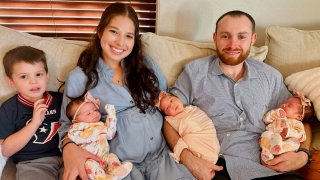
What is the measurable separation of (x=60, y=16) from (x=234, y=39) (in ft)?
3.80

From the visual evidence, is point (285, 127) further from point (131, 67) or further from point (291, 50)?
point (131, 67)

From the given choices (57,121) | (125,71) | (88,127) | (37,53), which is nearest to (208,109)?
(125,71)

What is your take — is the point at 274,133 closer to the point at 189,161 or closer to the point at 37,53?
the point at 189,161

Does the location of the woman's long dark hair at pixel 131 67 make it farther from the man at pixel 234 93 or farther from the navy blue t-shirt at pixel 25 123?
the navy blue t-shirt at pixel 25 123

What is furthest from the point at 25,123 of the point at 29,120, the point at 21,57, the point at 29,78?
the point at 21,57

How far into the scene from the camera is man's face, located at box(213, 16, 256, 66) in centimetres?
182

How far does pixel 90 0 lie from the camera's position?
7.20ft

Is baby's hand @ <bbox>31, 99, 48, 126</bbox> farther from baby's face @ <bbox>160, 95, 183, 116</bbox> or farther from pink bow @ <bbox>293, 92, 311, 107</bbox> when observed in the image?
pink bow @ <bbox>293, 92, 311, 107</bbox>

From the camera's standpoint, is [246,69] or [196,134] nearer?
[196,134]

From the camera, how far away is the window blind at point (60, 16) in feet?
7.16

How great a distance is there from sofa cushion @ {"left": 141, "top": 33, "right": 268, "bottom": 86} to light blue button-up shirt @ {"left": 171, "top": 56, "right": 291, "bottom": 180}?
74mm

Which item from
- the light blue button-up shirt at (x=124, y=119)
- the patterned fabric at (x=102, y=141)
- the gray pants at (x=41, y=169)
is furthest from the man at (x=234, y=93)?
the gray pants at (x=41, y=169)

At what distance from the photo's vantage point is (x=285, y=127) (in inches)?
66.3

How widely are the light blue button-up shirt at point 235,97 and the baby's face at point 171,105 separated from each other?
0.23 ft
